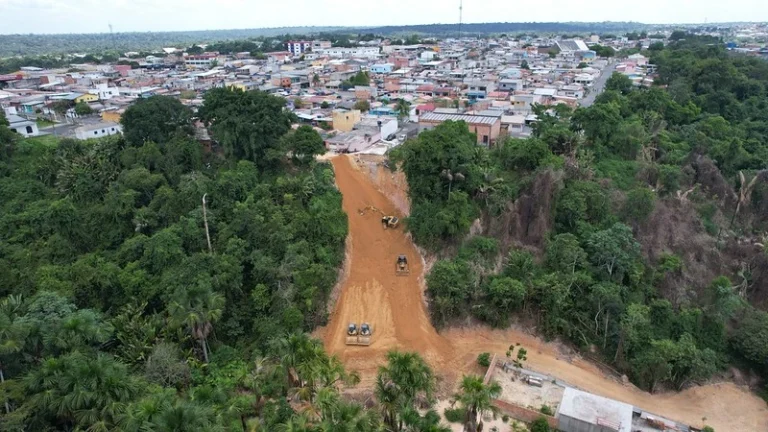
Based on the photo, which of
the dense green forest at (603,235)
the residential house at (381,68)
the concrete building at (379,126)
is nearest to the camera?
the dense green forest at (603,235)

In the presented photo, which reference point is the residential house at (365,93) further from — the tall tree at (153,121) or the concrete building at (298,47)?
the concrete building at (298,47)

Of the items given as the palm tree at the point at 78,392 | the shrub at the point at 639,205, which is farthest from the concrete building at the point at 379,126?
the palm tree at the point at 78,392

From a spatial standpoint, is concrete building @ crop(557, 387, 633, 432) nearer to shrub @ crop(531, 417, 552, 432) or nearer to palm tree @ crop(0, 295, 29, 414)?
shrub @ crop(531, 417, 552, 432)

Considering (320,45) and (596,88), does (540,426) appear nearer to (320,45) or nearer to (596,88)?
(596,88)

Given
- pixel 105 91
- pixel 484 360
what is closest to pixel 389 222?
pixel 484 360

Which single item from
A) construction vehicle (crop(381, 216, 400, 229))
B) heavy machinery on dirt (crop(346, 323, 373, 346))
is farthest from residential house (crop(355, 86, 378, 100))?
heavy machinery on dirt (crop(346, 323, 373, 346))
